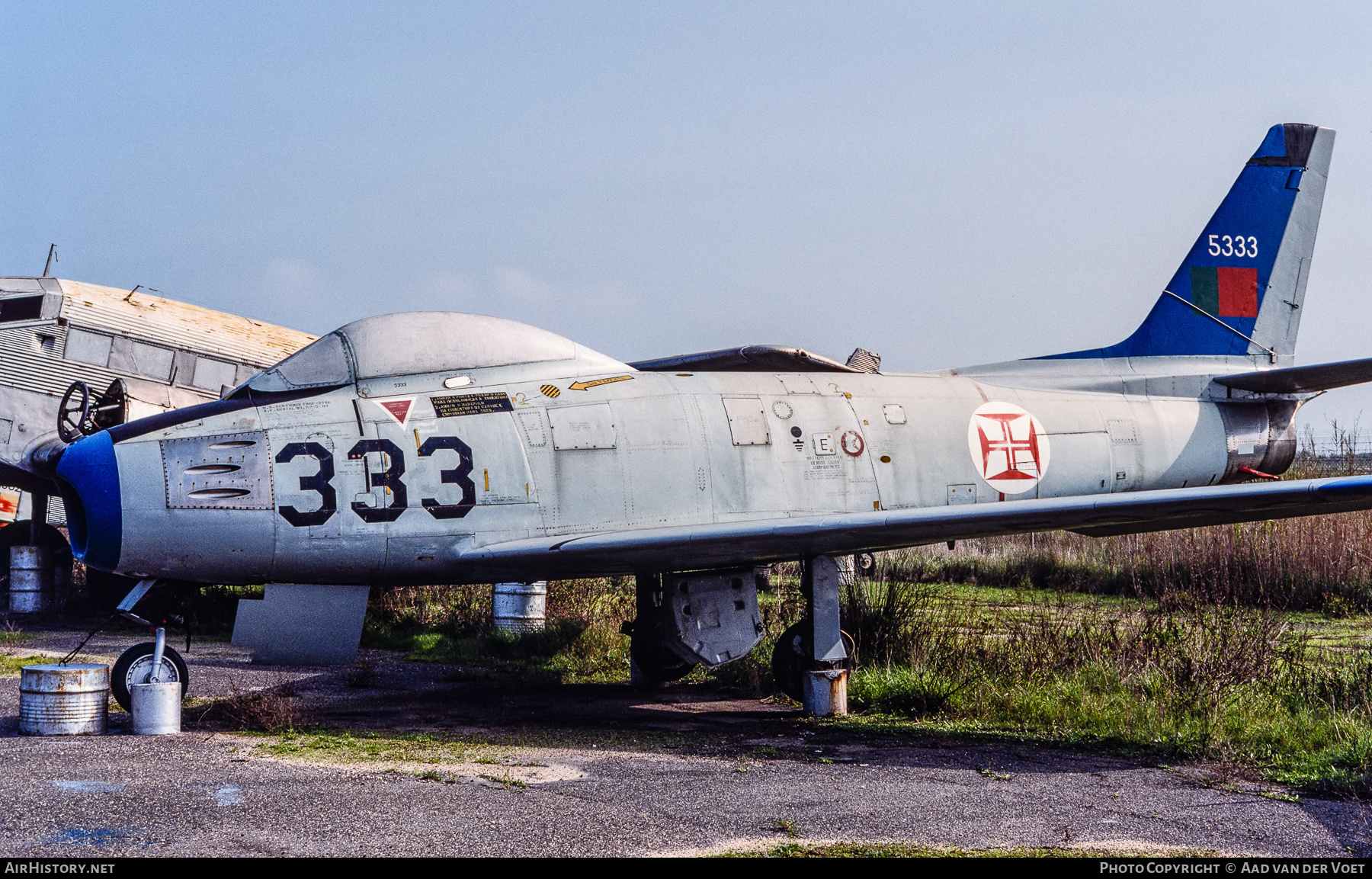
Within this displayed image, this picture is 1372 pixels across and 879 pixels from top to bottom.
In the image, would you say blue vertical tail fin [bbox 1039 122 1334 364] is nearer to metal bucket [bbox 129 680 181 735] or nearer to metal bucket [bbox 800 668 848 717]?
metal bucket [bbox 800 668 848 717]

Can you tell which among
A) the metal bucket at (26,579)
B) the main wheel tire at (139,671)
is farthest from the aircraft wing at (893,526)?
the metal bucket at (26,579)

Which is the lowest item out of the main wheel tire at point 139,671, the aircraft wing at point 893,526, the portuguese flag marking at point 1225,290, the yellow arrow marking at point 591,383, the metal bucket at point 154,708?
the metal bucket at point 154,708

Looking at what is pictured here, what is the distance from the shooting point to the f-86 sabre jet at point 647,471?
23.5 ft

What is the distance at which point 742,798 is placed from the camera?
17.8 feet

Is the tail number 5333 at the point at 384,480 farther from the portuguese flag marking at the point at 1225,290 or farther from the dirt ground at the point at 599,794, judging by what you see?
the portuguese flag marking at the point at 1225,290

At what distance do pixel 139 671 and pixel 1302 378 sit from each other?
9.60 metres

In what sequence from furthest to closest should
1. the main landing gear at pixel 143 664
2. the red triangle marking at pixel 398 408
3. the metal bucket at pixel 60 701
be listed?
the red triangle marking at pixel 398 408, the main landing gear at pixel 143 664, the metal bucket at pixel 60 701

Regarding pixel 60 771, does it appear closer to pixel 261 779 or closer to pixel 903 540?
pixel 261 779

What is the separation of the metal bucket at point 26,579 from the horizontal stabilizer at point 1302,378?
14.0 metres

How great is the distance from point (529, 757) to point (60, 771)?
2.36 m

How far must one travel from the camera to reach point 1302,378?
10102 millimetres

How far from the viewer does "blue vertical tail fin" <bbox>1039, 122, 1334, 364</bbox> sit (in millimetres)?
11094

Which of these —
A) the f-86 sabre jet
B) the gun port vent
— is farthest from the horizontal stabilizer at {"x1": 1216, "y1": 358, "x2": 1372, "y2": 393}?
the gun port vent
